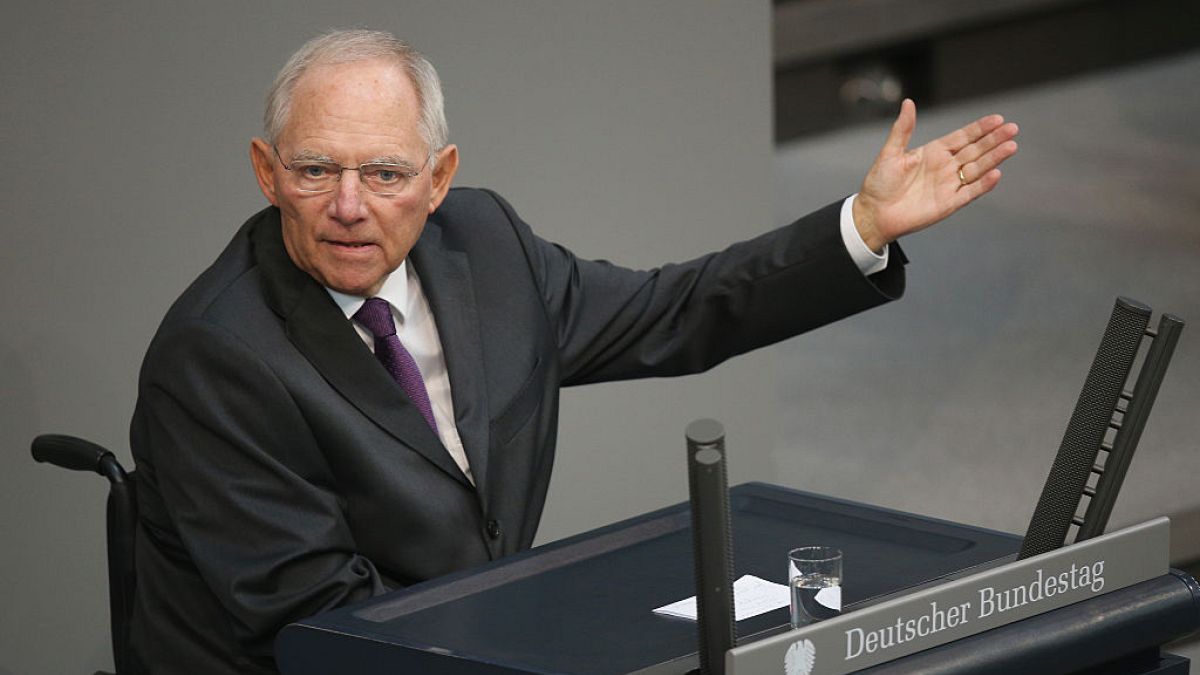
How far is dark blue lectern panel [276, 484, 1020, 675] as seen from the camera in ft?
5.83

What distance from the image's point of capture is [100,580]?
10.7 feet

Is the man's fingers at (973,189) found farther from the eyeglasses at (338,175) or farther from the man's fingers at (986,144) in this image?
the eyeglasses at (338,175)

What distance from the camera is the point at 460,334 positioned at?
257 centimetres

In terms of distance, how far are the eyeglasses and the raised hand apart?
62 centimetres

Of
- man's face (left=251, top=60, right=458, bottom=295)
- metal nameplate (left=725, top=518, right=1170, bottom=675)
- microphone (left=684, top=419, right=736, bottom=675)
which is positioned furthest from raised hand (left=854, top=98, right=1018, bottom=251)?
microphone (left=684, top=419, right=736, bottom=675)

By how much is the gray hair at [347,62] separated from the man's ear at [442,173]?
0.24ft

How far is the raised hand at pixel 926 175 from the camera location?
256 cm

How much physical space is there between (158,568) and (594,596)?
74cm

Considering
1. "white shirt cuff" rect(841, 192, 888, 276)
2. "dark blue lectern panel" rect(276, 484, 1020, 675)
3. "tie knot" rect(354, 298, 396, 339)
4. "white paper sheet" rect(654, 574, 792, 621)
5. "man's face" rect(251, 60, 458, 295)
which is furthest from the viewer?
"white shirt cuff" rect(841, 192, 888, 276)

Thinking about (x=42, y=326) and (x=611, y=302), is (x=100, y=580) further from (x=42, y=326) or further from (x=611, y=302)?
(x=611, y=302)

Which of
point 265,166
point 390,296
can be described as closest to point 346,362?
point 390,296

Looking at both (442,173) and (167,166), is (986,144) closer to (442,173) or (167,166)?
(442,173)

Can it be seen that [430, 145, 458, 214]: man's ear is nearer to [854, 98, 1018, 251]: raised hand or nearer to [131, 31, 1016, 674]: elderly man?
[131, 31, 1016, 674]: elderly man

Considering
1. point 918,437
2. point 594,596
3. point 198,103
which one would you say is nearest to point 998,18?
point 918,437
